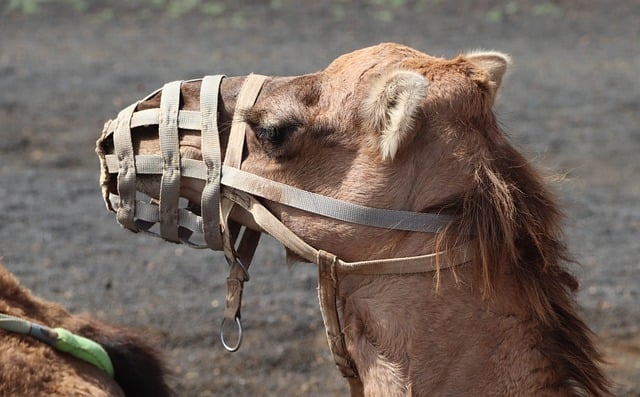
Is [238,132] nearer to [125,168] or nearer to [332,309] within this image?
[125,168]

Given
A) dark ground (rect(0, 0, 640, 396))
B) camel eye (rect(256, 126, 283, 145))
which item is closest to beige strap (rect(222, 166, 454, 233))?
camel eye (rect(256, 126, 283, 145))

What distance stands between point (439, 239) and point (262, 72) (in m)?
9.30

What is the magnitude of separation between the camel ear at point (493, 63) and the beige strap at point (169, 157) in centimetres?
104

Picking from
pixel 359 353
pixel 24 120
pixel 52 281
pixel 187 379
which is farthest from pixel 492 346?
pixel 24 120

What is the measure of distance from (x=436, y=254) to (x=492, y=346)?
13.3 inches

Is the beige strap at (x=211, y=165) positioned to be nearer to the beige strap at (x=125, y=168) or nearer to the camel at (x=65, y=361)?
the beige strap at (x=125, y=168)

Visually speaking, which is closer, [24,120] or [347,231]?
[347,231]

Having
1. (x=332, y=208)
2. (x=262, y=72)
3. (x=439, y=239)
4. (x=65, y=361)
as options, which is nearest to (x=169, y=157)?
(x=332, y=208)

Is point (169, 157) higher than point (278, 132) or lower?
lower

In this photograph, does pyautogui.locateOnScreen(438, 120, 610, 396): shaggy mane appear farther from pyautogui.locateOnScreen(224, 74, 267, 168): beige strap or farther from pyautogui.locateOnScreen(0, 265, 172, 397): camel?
pyautogui.locateOnScreen(0, 265, 172, 397): camel

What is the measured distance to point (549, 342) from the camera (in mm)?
3092

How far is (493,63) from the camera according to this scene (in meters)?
3.51

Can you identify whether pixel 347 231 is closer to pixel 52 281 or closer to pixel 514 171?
pixel 514 171

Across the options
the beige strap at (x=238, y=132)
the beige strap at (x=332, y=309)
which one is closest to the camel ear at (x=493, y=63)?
the beige strap at (x=238, y=132)
